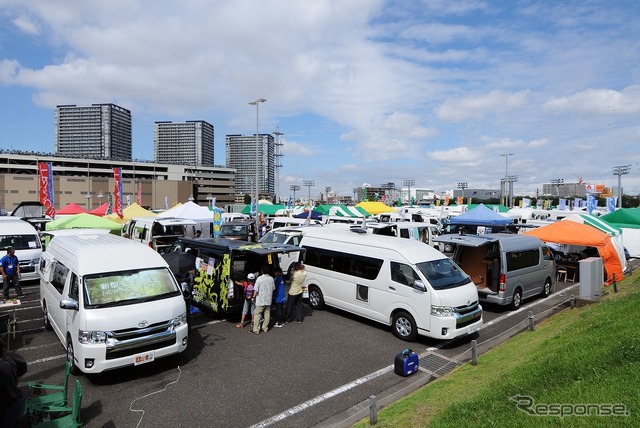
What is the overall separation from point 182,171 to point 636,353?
126 metres

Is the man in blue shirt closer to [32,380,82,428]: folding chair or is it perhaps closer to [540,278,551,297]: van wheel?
[32,380,82,428]: folding chair

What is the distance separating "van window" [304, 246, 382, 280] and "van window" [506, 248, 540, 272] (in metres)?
4.43

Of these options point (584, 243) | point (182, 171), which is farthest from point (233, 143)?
point (584, 243)

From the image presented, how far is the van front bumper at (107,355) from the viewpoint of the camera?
20.6 ft

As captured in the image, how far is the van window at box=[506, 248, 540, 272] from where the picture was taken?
1144cm

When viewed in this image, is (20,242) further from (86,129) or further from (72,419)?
(86,129)

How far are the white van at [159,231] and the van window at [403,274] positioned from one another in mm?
12471

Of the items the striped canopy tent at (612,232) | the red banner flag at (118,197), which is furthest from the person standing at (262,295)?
the red banner flag at (118,197)

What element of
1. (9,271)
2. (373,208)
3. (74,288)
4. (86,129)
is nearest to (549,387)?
(74,288)

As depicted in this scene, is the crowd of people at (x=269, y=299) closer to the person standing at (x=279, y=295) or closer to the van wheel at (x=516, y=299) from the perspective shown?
the person standing at (x=279, y=295)

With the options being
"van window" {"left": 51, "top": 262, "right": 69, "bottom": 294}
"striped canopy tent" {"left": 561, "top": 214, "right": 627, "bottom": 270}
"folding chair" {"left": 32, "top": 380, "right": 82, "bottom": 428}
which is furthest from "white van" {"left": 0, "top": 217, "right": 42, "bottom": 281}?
"striped canopy tent" {"left": 561, "top": 214, "right": 627, "bottom": 270}

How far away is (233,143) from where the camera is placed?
6890 inches

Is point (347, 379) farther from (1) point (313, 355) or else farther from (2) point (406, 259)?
(2) point (406, 259)

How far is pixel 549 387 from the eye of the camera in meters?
4.55
